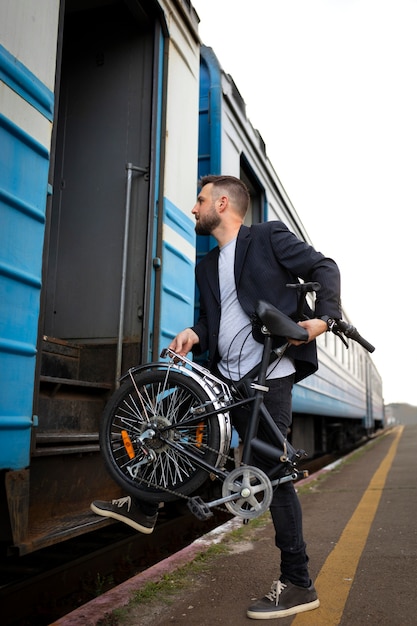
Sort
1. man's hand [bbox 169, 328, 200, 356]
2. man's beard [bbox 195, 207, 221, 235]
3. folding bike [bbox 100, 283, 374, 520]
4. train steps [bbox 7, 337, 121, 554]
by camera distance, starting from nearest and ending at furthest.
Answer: folding bike [bbox 100, 283, 374, 520], train steps [bbox 7, 337, 121, 554], man's hand [bbox 169, 328, 200, 356], man's beard [bbox 195, 207, 221, 235]

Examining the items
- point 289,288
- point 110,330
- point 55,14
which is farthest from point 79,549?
point 55,14

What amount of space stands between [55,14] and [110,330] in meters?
1.70

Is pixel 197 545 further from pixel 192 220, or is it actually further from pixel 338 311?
pixel 192 220

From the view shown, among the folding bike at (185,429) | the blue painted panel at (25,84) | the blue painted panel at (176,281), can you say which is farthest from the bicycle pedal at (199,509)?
the blue painted panel at (25,84)

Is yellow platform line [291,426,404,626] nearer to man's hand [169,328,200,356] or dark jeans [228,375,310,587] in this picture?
dark jeans [228,375,310,587]

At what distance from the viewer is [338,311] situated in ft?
7.52

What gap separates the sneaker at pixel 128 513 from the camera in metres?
2.18

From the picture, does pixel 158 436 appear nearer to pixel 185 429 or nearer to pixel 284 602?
pixel 185 429

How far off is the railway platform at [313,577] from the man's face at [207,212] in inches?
60.6

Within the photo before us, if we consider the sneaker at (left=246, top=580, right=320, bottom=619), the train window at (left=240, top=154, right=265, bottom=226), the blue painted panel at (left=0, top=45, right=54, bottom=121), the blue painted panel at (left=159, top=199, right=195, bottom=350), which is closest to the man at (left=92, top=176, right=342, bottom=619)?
the sneaker at (left=246, top=580, right=320, bottom=619)

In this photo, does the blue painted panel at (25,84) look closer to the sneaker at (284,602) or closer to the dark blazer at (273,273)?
the dark blazer at (273,273)

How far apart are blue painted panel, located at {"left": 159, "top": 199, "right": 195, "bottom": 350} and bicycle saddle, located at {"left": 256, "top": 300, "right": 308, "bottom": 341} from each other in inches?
50.6

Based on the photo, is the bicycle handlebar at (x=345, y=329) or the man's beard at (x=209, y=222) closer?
the bicycle handlebar at (x=345, y=329)

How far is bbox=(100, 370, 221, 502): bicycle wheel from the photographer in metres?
2.10
